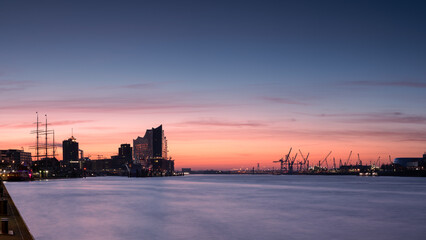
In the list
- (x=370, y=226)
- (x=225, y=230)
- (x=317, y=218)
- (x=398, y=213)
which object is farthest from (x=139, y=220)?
(x=398, y=213)

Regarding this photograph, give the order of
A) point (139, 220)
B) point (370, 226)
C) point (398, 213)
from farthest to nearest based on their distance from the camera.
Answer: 1. point (398, 213)
2. point (139, 220)
3. point (370, 226)

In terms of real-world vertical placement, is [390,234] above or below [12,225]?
below

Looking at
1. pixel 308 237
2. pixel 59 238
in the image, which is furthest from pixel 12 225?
pixel 308 237

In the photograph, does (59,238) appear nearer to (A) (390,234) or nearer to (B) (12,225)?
(B) (12,225)

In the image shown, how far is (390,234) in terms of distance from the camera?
120 ft

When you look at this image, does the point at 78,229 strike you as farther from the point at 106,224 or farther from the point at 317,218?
the point at 317,218

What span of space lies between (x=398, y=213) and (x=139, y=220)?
32.3 meters

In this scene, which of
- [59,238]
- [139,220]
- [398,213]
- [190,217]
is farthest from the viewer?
[398,213]

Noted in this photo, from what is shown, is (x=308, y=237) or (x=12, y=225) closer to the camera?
(x=12, y=225)

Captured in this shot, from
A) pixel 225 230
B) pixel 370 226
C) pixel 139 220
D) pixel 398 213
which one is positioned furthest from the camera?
pixel 398 213

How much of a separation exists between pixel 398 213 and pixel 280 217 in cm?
1690

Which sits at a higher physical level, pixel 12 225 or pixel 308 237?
pixel 12 225

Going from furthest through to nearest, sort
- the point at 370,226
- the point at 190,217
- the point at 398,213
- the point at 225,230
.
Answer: the point at 398,213 → the point at 190,217 → the point at 370,226 → the point at 225,230

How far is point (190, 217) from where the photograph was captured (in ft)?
167
